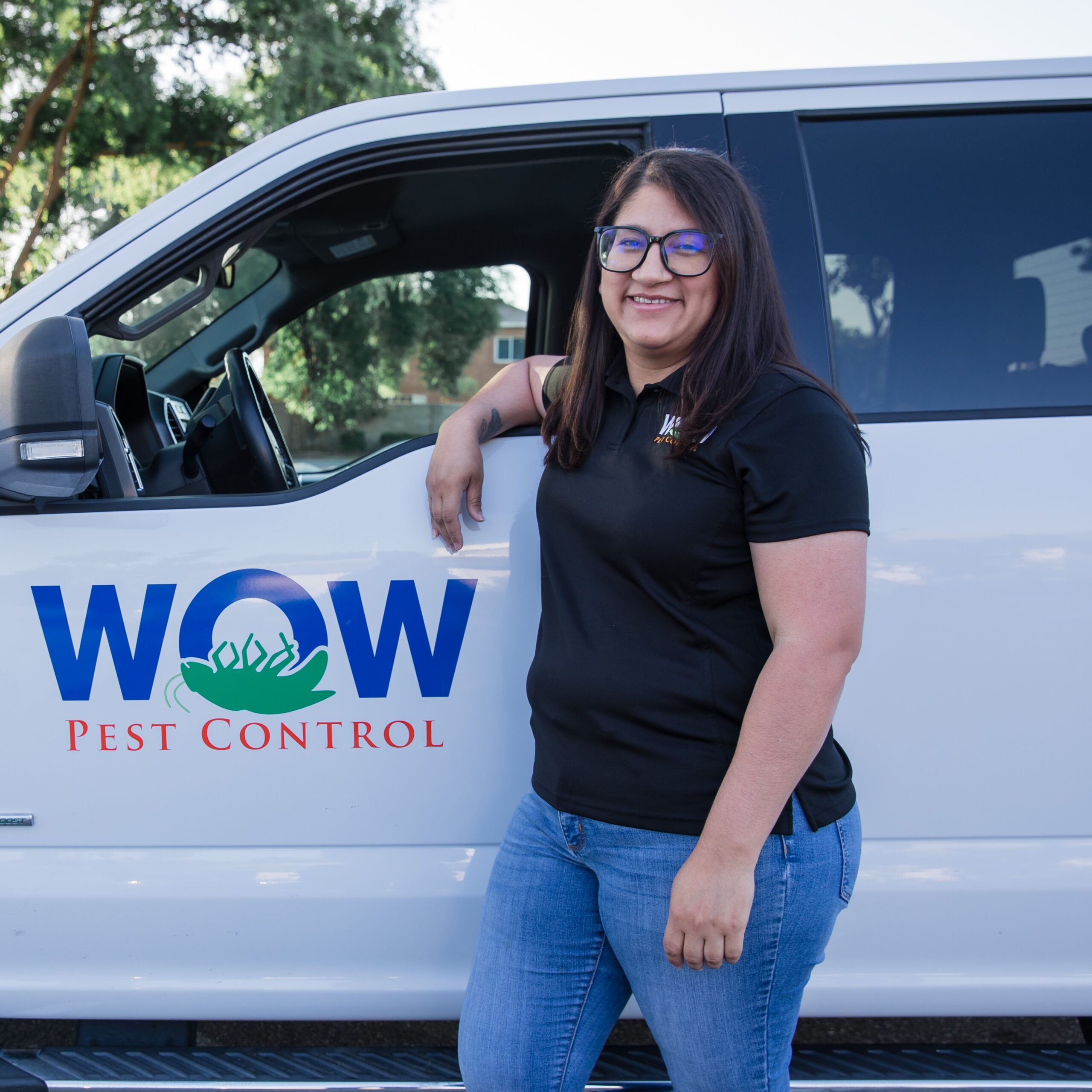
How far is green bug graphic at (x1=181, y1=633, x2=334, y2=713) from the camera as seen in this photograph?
1580 millimetres

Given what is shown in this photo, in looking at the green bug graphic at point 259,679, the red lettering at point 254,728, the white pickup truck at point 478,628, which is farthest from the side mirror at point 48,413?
the red lettering at point 254,728

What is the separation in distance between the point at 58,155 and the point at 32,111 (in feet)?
1.59

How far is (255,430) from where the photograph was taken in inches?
83.7

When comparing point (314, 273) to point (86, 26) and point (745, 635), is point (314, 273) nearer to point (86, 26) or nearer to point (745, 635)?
point (745, 635)

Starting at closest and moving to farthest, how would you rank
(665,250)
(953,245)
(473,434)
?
(665,250), (473,434), (953,245)

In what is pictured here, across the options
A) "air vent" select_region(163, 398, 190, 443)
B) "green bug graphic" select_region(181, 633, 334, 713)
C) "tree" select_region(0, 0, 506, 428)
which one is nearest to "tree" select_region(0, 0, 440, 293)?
"tree" select_region(0, 0, 506, 428)

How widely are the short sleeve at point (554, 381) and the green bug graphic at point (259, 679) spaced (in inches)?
21.8

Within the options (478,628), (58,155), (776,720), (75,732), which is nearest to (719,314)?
(776,720)

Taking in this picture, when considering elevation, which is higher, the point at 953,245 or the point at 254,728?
the point at 953,245

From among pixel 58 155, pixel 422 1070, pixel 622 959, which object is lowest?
pixel 422 1070

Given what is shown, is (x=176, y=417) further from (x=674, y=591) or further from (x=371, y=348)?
(x=371, y=348)

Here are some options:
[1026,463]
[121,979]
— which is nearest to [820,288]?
[1026,463]

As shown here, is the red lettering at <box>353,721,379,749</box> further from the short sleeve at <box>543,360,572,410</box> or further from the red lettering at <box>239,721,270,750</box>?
the short sleeve at <box>543,360,572,410</box>

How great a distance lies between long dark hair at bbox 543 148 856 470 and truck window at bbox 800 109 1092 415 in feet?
1.74
